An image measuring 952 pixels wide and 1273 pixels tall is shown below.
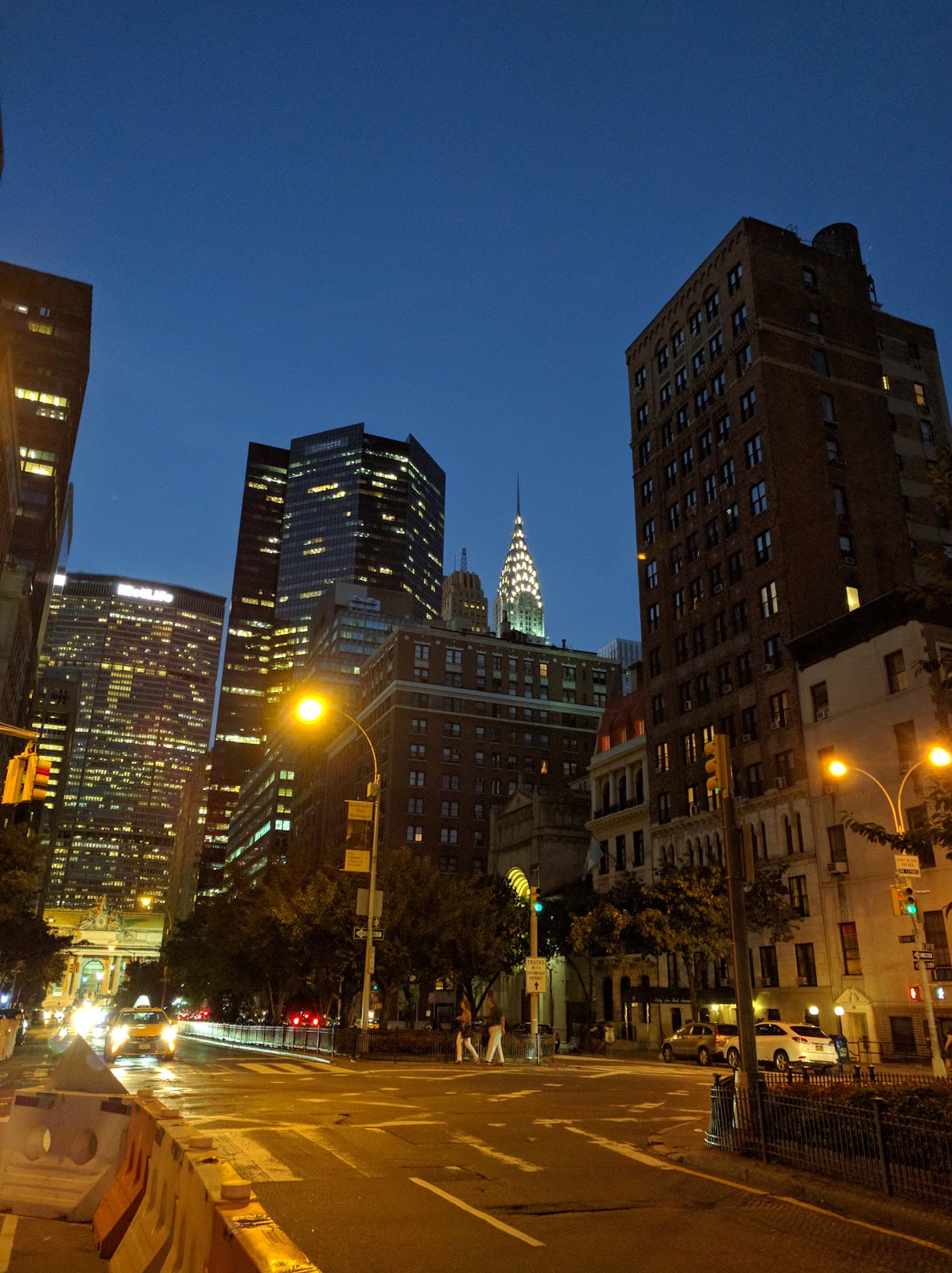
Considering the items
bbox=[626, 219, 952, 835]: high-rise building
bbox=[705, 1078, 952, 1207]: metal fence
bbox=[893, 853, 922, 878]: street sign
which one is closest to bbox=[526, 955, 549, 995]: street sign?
bbox=[893, 853, 922, 878]: street sign

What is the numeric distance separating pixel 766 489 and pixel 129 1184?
5537 centimetres

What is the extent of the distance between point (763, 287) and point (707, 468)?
12.2m

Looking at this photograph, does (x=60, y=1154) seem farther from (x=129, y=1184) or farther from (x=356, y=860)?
(x=356, y=860)

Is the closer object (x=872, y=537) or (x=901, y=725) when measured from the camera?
(x=901, y=725)

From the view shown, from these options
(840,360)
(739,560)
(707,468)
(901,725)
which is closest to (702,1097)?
(901,725)

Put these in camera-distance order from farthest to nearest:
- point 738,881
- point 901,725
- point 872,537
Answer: point 872,537 < point 901,725 < point 738,881

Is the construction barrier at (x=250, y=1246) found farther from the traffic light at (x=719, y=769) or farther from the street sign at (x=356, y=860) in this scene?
the street sign at (x=356, y=860)

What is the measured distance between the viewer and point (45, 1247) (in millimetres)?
8430

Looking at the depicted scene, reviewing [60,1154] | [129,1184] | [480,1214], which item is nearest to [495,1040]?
[480,1214]

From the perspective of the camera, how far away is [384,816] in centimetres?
10119

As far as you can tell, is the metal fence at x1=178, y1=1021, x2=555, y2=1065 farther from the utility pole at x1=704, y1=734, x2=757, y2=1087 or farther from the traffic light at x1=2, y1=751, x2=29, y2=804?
the utility pole at x1=704, y1=734, x2=757, y2=1087

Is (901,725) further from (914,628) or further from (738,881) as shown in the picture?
(738,881)

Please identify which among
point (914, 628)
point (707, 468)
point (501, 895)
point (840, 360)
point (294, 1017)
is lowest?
point (294, 1017)

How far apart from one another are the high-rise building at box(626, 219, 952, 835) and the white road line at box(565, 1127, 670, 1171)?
39.3 meters
